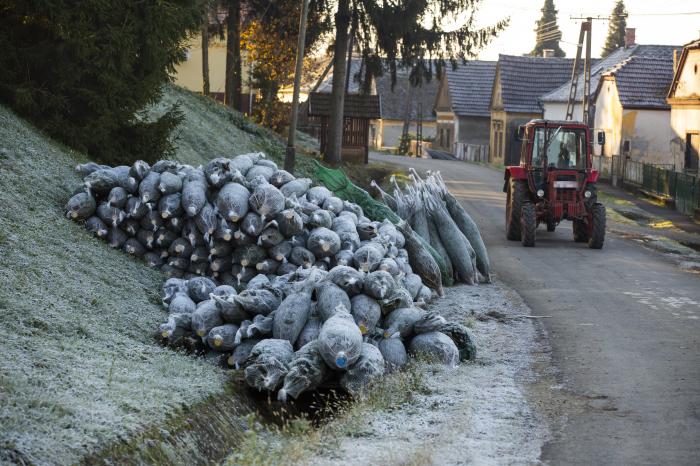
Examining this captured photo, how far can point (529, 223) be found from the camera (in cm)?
2100

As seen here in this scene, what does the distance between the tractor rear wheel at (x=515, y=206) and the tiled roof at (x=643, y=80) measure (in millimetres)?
23239

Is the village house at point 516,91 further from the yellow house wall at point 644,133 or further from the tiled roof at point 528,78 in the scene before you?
the yellow house wall at point 644,133

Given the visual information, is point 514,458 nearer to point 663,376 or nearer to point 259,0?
point 663,376

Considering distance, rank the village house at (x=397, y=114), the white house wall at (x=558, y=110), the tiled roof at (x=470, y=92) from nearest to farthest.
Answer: the white house wall at (x=558, y=110) < the tiled roof at (x=470, y=92) < the village house at (x=397, y=114)

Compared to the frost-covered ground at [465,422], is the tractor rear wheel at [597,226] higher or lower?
higher

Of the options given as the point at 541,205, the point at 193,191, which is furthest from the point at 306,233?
the point at 541,205

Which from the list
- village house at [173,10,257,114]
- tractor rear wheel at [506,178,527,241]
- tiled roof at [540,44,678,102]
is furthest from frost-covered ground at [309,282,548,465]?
village house at [173,10,257,114]

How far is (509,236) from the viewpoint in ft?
73.6

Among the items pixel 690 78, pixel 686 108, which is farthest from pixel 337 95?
pixel 686 108

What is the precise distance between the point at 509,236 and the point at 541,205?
1264 mm

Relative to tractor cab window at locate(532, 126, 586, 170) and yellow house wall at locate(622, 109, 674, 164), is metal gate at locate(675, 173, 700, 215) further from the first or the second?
tractor cab window at locate(532, 126, 586, 170)

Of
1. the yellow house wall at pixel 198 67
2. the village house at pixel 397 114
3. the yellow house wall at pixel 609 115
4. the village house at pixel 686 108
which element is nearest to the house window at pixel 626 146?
the yellow house wall at pixel 609 115

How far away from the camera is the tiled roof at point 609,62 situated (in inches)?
1870

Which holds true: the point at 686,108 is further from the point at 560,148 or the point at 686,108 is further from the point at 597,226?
the point at 597,226
